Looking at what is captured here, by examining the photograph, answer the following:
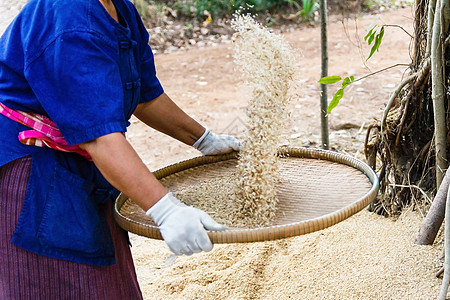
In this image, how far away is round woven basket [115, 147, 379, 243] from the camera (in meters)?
1.15

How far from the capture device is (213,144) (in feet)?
5.74

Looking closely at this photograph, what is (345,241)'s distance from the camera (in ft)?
6.63

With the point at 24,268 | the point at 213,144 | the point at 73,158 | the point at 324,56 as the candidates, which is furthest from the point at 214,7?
the point at 24,268

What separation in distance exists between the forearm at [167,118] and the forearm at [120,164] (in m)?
0.46

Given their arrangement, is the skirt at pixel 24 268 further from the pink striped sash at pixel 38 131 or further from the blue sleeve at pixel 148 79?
the blue sleeve at pixel 148 79

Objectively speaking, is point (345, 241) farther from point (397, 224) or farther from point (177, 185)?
point (177, 185)

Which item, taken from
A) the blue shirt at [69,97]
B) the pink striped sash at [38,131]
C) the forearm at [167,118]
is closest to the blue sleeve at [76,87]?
the blue shirt at [69,97]

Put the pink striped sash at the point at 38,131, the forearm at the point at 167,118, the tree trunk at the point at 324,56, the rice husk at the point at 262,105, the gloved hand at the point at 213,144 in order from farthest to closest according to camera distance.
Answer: the tree trunk at the point at 324,56, the gloved hand at the point at 213,144, the forearm at the point at 167,118, the rice husk at the point at 262,105, the pink striped sash at the point at 38,131

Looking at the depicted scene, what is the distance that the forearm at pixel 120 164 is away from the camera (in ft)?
3.76

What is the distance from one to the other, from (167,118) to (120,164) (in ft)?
1.72

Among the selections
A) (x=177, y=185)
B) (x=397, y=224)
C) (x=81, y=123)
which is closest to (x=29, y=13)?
(x=81, y=123)

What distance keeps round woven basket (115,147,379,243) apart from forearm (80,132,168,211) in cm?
10

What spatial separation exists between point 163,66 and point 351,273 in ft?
13.4

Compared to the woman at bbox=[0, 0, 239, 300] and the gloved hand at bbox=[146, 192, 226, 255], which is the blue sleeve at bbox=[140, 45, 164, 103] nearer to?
the woman at bbox=[0, 0, 239, 300]
